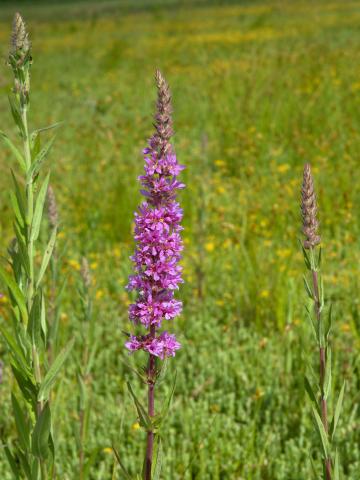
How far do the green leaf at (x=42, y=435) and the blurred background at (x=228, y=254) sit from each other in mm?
370

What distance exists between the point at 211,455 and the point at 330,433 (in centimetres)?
115

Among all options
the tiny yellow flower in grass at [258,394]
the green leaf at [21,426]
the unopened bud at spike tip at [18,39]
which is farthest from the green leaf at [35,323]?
the tiny yellow flower in grass at [258,394]

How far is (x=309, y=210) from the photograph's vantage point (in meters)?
1.51

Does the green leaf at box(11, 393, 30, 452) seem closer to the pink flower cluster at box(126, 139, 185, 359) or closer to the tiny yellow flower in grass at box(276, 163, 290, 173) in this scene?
the pink flower cluster at box(126, 139, 185, 359)

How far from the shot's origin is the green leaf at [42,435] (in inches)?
52.1

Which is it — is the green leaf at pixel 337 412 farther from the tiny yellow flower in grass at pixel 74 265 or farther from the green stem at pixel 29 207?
the tiny yellow flower in grass at pixel 74 265

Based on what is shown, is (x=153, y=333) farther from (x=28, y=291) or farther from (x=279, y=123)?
(x=279, y=123)

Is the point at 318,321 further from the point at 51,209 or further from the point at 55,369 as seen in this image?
the point at 51,209

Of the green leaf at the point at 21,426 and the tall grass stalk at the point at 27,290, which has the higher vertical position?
the tall grass stalk at the point at 27,290

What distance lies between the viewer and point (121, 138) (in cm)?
759

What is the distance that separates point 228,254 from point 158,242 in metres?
3.28

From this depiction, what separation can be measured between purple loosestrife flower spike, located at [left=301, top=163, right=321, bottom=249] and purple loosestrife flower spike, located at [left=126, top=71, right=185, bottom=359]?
32 cm

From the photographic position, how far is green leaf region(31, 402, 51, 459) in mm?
1324

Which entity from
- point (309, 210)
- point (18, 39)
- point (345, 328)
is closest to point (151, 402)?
point (309, 210)
